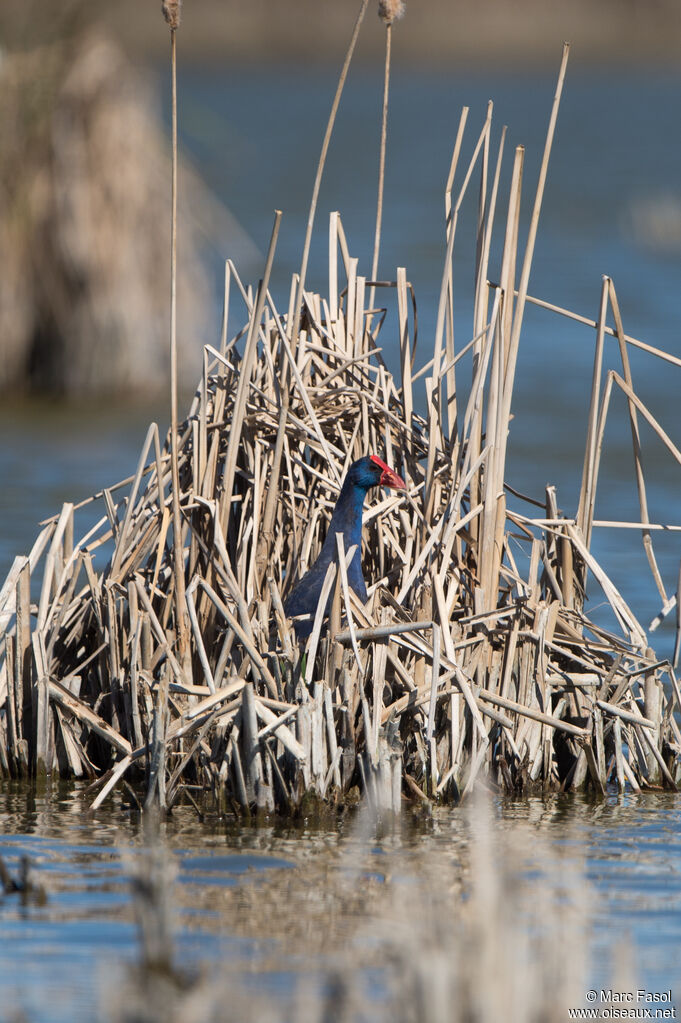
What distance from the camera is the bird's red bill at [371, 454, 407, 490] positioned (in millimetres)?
5129

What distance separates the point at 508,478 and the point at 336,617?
21.3ft

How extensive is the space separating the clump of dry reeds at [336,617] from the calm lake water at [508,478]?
186 millimetres

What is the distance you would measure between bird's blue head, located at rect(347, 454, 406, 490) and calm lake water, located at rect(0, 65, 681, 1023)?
1.06 m

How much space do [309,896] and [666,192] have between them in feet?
79.3

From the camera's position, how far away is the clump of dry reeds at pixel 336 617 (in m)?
4.88

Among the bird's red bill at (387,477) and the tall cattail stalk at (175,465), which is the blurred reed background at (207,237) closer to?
the bird's red bill at (387,477)

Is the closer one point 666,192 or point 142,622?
point 142,622

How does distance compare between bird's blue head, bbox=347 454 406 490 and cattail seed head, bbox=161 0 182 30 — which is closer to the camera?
cattail seed head, bbox=161 0 182 30

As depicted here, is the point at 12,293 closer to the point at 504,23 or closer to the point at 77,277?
the point at 77,277

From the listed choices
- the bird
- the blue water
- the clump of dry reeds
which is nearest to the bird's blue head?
the bird

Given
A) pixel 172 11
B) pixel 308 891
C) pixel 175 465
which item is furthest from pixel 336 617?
pixel 172 11

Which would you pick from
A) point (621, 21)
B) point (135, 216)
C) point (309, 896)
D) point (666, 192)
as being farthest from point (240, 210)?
point (621, 21)

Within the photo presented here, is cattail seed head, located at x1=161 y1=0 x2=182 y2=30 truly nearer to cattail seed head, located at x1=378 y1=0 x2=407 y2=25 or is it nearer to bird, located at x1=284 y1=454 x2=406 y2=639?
cattail seed head, located at x1=378 y1=0 x2=407 y2=25

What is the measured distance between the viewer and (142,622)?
5.08 metres
